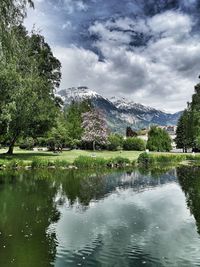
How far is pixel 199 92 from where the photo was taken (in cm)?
8444

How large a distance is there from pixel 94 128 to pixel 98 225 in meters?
70.7

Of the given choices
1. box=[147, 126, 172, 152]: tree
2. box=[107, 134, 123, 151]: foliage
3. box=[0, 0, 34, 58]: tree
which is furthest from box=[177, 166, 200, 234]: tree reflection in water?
box=[107, 134, 123, 151]: foliage

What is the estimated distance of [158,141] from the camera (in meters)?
94.8

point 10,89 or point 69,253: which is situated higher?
point 10,89

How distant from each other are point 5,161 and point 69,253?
1451 inches

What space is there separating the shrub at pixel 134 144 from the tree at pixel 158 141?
4879 mm

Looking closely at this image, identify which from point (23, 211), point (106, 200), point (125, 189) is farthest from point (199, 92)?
point (23, 211)

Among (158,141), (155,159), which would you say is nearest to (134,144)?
(158,141)

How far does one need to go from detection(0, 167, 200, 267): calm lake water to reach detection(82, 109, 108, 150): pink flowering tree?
5557cm

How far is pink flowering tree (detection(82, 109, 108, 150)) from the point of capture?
90.1 metres

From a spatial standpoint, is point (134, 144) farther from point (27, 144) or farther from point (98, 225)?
point (98, 225)

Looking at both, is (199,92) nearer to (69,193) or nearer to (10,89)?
(10,89)

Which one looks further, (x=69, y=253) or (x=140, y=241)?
(x=140, y=241)

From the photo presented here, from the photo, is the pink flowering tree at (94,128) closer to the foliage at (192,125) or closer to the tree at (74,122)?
the tree at (74,122)
